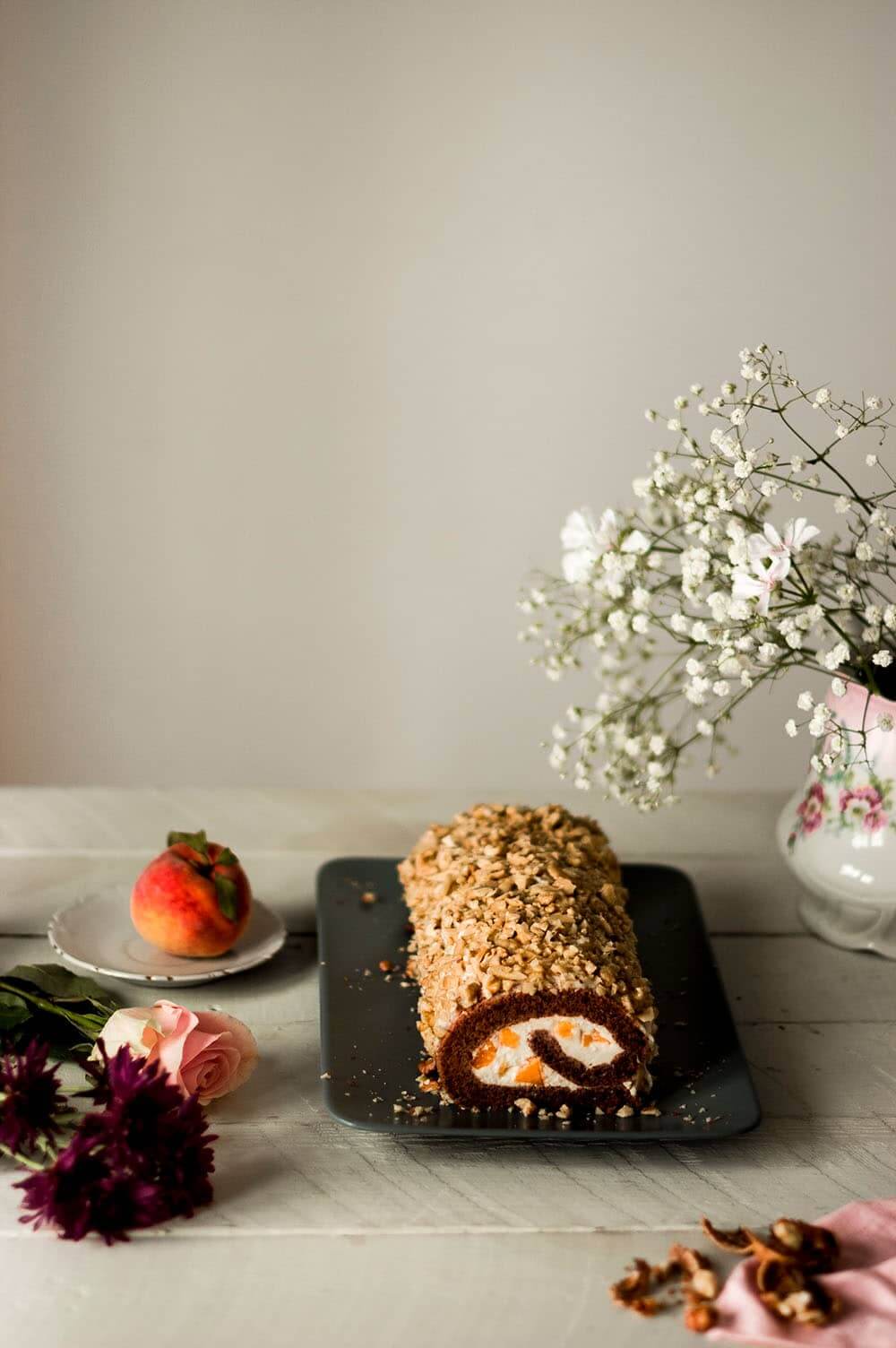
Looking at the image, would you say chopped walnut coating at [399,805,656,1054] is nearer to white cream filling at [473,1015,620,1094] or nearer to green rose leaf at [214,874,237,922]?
white cream filling at [473,1015,620,1094]

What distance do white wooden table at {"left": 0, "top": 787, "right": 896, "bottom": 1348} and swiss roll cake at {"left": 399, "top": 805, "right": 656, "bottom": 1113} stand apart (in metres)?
0.05

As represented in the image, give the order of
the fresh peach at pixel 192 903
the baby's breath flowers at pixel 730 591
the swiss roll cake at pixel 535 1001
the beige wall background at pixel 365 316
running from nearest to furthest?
the swiss roll cake at pixel 535 1001
the baby's breath flowers at pixel 730 591
the fresh peach at pixel 192 903
the beige wall background at pixel 365 316

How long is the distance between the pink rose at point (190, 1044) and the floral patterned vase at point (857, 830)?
0.62 m

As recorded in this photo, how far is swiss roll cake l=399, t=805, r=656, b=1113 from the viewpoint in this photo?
1106mm

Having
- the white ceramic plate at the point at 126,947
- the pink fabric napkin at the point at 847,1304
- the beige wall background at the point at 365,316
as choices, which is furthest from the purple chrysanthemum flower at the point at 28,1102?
the beige wall background at the point at 365,316

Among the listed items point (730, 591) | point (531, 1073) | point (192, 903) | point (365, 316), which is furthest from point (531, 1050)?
point (365, 316)

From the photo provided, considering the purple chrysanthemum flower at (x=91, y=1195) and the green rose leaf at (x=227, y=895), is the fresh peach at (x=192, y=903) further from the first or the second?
the purple chrysanthemum flower at (x=91, y=1195)

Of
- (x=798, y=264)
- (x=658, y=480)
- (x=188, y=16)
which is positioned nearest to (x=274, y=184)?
(x=188, y=16)

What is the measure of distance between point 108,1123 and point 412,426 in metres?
1.72

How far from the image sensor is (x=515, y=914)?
46.9 inches

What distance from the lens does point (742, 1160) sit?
3.61ft

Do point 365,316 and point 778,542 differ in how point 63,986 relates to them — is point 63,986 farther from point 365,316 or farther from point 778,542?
point 365,316

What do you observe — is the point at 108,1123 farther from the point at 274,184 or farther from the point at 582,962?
the point at 274,184

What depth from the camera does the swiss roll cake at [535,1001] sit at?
3.63ft
